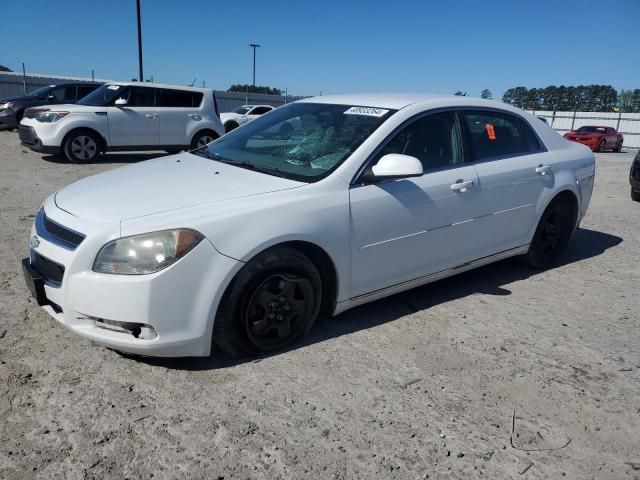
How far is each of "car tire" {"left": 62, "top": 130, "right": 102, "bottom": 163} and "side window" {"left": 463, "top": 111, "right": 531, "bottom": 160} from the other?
30.1 ft

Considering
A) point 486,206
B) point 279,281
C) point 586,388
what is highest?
point 486,206

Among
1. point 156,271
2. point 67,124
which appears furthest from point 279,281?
point 67,124

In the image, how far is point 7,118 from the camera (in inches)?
654

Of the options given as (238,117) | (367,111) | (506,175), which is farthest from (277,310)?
(238,117)

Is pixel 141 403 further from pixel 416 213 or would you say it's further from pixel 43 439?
pixel 416 213

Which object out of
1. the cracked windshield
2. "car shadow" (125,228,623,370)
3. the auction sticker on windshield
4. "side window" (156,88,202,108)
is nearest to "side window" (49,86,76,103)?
"side window" (156,88,202,108)

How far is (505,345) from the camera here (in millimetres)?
3482

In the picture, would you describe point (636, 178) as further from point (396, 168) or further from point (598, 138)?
point (598, 138)

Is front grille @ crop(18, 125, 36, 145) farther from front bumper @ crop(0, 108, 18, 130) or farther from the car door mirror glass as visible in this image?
the car door mirror glass

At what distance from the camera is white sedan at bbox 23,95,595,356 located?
107 inches

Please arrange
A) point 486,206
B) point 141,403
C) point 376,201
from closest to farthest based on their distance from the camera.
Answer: point 141,403, point 376,201, point 486,206

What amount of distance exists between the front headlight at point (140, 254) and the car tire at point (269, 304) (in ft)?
1.23

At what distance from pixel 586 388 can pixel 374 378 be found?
1.20m

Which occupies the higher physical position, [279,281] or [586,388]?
[279,281]
